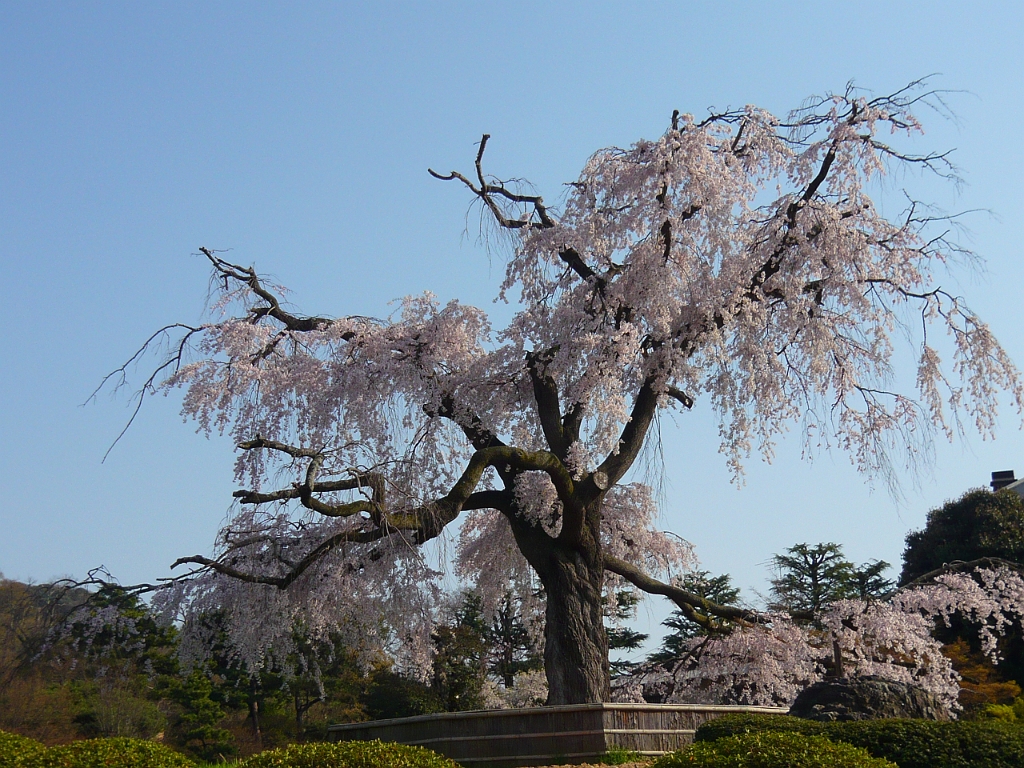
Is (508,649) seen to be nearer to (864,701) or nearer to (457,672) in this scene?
(457,672)

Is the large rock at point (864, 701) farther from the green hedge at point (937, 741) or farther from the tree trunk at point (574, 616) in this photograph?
the tree trunk at point (574, 616)

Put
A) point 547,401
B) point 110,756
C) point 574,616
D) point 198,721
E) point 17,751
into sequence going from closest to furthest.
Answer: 1. point 110,756
2. point 17,751
3. point 574,616
4. point 547,401
5. point 198,721

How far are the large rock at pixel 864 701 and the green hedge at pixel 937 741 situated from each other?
5.75 ft

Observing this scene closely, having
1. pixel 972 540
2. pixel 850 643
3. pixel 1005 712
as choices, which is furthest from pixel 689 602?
pixel 972 540

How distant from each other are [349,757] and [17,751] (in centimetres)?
470

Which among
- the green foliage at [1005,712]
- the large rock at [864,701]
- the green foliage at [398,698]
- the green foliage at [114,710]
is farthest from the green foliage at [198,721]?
the green foliage at [1005,712]

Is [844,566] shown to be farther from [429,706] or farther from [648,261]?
[648,261]

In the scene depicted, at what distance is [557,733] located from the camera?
1102 cm

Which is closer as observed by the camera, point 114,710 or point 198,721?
point 114,710

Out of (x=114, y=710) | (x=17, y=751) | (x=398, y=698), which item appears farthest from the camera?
(x=398, y=698)

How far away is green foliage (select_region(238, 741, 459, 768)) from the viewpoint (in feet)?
22.0

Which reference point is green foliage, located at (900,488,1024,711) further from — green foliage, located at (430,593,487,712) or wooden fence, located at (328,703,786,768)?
wooden fence, located at (328,703,786,768)

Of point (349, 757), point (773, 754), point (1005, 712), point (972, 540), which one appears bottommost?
point (1005, 712)

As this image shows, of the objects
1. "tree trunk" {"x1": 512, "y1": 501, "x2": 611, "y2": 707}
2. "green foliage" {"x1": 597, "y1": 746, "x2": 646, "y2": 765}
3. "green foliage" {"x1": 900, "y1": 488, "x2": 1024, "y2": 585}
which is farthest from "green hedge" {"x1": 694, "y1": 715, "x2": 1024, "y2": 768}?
"green foliage" {"x1": 900, "y1": 488, "x2": 1024, "y2": 585}
